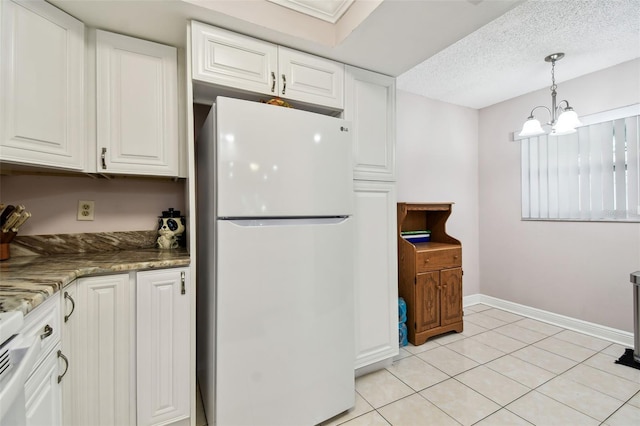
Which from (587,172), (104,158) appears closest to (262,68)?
(104,158)

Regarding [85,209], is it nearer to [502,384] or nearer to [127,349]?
[127,349]

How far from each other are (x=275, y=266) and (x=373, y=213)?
0.90 meters

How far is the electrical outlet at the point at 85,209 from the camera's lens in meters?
1.70

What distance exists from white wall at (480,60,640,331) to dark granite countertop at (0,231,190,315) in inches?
134

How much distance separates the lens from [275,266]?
1.37 meters

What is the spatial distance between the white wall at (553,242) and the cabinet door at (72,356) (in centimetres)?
381

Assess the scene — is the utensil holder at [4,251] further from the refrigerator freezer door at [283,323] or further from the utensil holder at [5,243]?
the refrigerator freezer door at [283,323]

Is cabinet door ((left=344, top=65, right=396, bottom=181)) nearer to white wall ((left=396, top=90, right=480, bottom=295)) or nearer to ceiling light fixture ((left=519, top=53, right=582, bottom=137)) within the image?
white wall ((left=396, top=90, right=480, bottom=295))

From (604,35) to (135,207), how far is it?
3.53 m

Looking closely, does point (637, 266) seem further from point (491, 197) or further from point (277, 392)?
point (277, 392)

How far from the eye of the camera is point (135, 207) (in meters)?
1.84

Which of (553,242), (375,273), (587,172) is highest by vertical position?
(587,172)

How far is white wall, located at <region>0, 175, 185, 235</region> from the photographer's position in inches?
62.5

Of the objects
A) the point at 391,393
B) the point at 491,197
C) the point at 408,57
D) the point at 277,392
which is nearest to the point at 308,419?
the point at 277,392
